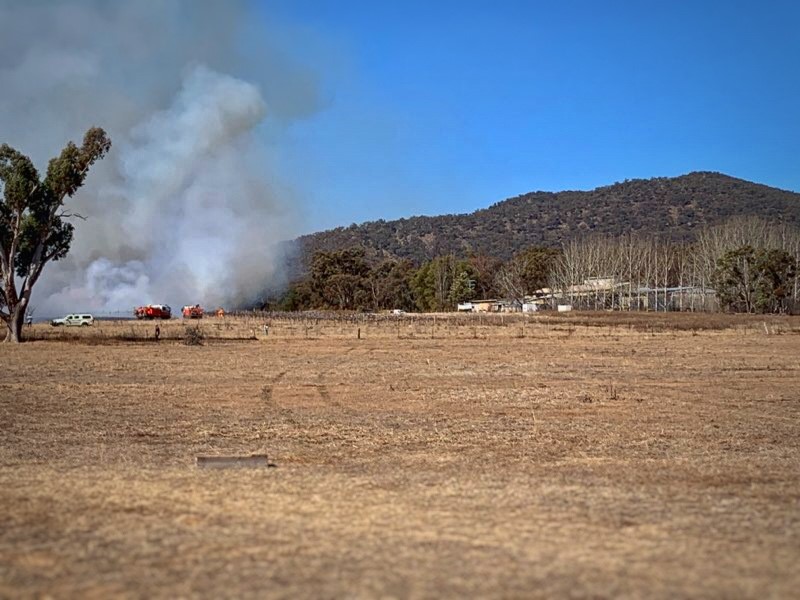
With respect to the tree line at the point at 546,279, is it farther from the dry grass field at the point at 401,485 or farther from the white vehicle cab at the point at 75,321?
the dry grass field at the point at 401,485

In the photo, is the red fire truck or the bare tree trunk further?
the red fire truck

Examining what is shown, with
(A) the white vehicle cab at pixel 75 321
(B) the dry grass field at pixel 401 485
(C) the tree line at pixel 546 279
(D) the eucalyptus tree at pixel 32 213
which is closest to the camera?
(B) the dry grass field at pixel 401 485

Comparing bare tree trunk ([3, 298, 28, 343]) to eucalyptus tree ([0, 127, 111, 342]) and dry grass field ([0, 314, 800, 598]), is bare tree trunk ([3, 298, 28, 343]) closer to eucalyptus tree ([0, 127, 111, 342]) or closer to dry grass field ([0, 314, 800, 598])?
eucalyptus tree ([0, 127, 111, 342])

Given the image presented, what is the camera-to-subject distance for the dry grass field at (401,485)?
6504 mm

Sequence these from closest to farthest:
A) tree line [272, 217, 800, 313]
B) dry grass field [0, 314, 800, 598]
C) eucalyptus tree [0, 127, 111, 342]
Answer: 1. dry grass field [0, 314, 800, 598]
2. eucalyptus tree [0, 127, 111, 342]
3. tree line [272, 217, 800, 313]

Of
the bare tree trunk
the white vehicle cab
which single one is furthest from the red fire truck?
the bare tree trunk

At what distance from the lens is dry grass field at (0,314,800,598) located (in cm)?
650

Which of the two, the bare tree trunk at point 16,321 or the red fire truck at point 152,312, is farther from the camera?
the red fire truck at point 152,312

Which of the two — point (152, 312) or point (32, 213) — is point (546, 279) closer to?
point (152, 312)

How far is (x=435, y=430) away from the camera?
53.8 feet

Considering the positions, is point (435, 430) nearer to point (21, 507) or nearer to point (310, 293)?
point (21, 507)

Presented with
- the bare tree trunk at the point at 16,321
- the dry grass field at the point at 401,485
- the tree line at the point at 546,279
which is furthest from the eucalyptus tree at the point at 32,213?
the tree line at the point at 546,279

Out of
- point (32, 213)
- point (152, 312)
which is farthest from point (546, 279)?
point (32, 213)

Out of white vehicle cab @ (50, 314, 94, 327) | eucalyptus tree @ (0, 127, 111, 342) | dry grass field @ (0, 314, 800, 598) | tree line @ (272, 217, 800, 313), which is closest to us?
dry grass field @ (0, 314, 800, 598)
